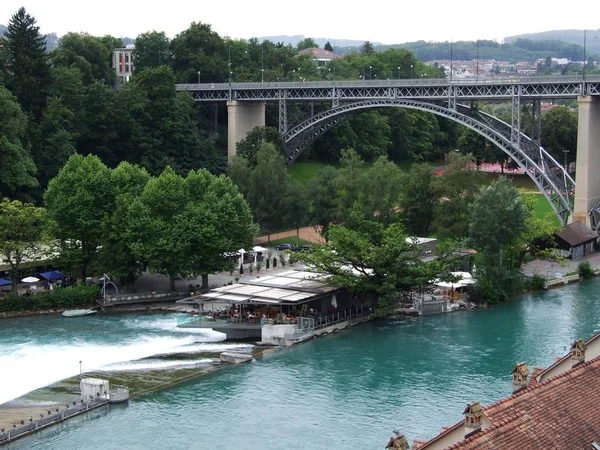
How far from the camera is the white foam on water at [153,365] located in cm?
5281

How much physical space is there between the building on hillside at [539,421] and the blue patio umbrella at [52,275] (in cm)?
4522

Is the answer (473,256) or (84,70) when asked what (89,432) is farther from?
(84,70)

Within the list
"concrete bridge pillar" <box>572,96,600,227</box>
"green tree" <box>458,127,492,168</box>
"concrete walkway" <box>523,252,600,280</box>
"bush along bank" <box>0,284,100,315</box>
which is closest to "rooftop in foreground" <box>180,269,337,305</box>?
"bush along bank" <box>0,284,100,315</box>

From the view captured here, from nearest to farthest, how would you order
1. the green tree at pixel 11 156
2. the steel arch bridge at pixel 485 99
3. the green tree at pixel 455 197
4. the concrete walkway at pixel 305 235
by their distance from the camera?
1. the green tree at pixel 455 197
2. the green tree at pixel 11 156
3. the steel arch bridge at pixel 485 99
4. the concrete walkway at pixel 305 235

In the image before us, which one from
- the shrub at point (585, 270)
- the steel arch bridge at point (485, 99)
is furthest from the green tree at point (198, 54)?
the shrub at point (585, 270)

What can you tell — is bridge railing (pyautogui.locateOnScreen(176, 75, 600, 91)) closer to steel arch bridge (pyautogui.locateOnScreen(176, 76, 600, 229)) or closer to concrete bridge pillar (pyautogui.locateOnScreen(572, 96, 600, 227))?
steel arch bridge (pyautogui.locateOnScreen(176, 76, 600, 229))

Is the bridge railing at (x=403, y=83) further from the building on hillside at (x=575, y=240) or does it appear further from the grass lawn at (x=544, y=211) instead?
the grass lawn at (x=544, y=211)

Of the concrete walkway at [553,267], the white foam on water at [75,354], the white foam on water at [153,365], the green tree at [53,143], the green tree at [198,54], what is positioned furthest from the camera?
the green tree at [198,54]

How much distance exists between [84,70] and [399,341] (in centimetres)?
5807

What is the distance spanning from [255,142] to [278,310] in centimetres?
4053

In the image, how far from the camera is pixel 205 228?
67688mm

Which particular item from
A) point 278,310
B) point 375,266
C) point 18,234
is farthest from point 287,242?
point 278,310

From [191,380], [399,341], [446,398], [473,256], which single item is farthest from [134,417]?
[473,256]

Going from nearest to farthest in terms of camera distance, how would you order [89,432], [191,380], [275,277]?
[89,432], [191,380], [275,277]
